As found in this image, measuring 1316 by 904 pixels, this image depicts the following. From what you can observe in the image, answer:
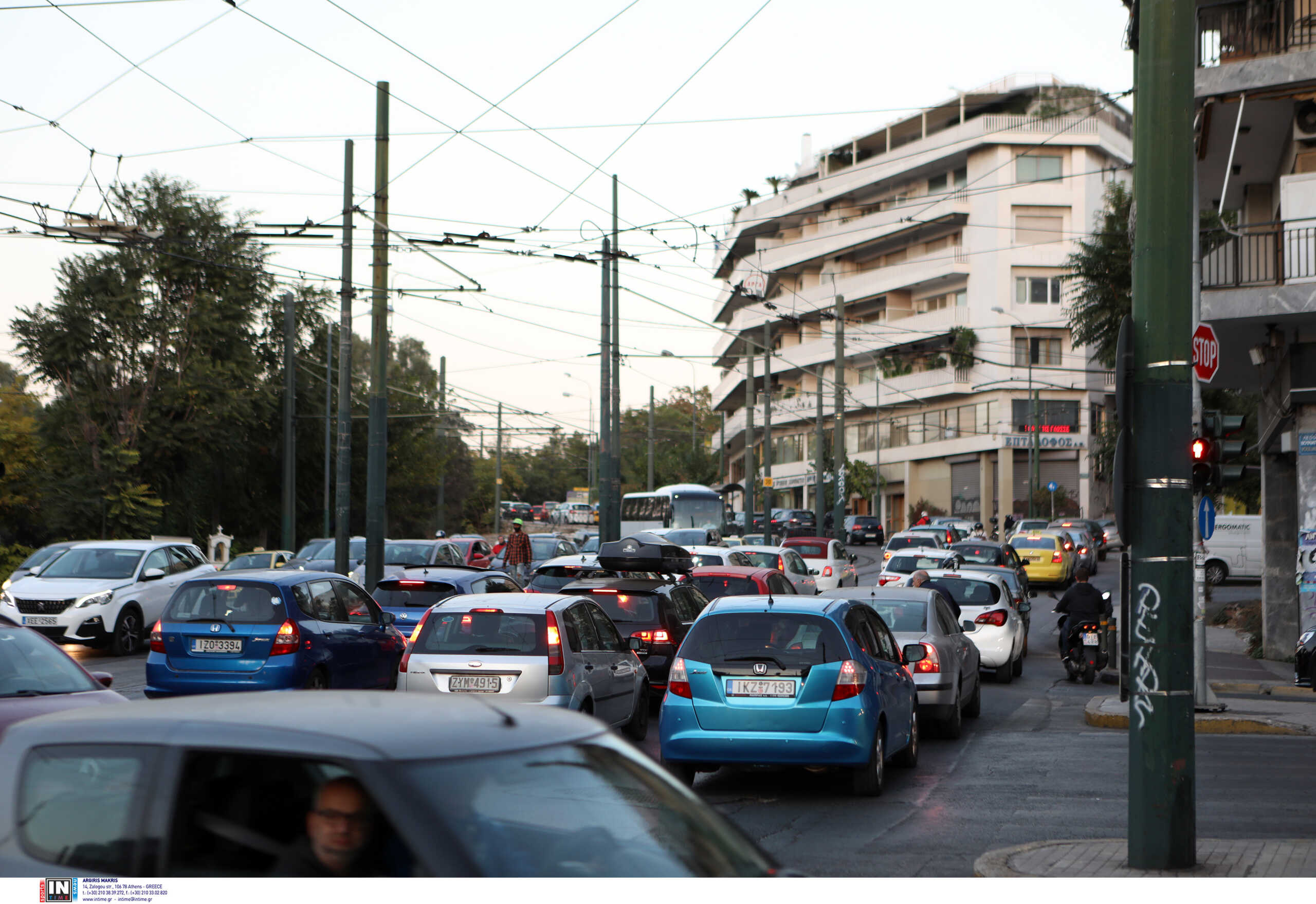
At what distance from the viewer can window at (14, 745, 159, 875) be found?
3.57m

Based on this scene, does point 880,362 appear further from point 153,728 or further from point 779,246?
Result: point 153,728

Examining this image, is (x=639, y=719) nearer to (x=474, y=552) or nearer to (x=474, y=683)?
(x=474, y=683)

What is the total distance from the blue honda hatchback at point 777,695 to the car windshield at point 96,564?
1440cm

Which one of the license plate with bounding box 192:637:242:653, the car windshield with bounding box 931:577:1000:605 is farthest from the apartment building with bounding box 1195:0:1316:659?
the license plate with bounding box 192:637:242:653

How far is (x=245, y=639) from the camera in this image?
13.7 meters

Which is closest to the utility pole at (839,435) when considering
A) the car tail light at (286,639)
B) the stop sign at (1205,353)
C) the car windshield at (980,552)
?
the car windshield at (980,552)

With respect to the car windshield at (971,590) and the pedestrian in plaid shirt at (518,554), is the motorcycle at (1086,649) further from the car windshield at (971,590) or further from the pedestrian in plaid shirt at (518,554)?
the pedestrian in plaid shirt at (518,554)

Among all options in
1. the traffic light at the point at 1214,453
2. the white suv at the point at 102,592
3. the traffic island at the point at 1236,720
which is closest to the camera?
the traffic light at the point at 1214,453

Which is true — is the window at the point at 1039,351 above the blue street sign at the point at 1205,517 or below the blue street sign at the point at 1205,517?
above

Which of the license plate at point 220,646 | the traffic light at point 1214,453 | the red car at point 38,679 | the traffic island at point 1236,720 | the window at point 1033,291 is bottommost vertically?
the traffic island at point 1236,720

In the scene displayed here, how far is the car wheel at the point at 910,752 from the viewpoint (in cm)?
1183

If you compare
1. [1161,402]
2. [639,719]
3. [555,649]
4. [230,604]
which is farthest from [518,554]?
[1161,402]

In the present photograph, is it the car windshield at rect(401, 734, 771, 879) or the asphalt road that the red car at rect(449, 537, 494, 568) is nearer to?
the asphalt road

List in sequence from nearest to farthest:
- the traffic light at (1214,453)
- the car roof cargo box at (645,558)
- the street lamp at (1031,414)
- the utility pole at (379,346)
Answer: the traffic light at (1214,453)
the car roof cargo box at (645,558)
the utility pole at (379,346)
the street lamp at (1031,414)
